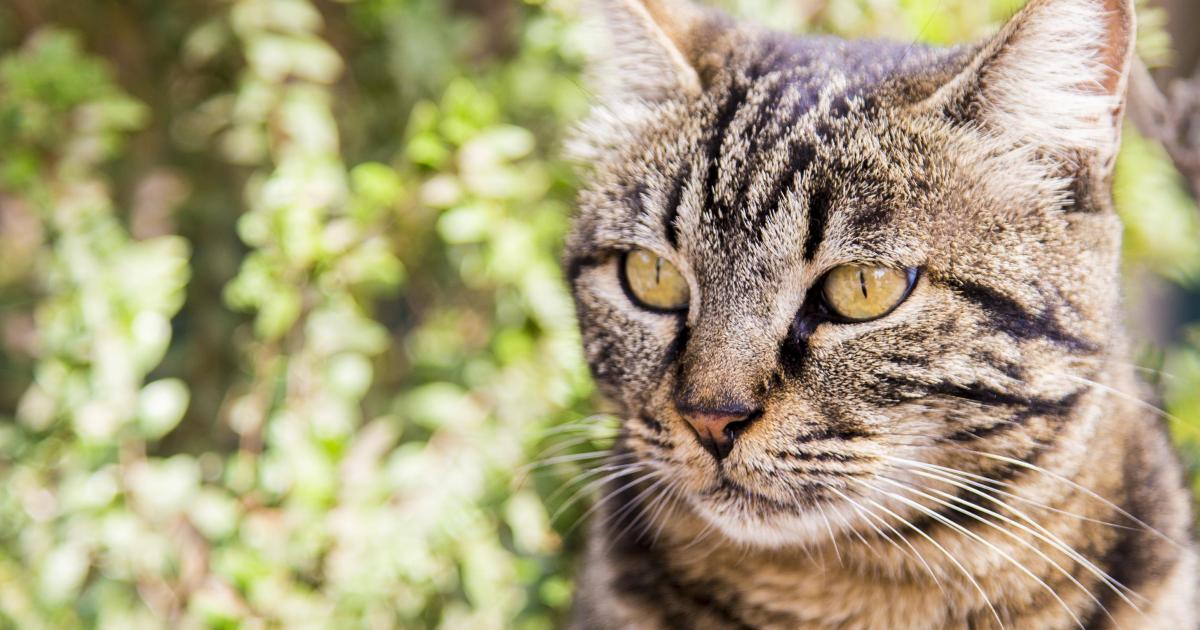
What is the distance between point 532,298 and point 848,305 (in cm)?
84

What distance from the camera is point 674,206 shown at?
1.14 metres

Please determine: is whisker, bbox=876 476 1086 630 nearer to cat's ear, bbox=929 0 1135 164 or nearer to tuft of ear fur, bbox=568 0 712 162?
cat's ear, bbox=929 0 1135 164

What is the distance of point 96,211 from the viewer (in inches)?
76.9

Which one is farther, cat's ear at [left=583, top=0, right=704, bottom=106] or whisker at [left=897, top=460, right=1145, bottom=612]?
cat's ear at [left=583, top=0, right=704, bottom=106]

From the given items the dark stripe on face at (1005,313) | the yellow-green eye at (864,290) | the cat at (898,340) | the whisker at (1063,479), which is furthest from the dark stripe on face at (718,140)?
the whisker at (1063,479)

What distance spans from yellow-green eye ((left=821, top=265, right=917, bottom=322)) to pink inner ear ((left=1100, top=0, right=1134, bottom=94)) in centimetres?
29

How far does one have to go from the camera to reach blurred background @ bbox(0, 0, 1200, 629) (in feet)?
5.56

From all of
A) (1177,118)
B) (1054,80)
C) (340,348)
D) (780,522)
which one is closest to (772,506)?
(780,522)

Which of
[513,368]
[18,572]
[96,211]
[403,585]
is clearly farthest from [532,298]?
[18,572]

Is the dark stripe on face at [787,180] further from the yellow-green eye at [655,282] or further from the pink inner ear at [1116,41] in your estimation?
the pink inner ear at [1116,41]

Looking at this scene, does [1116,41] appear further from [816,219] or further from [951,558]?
[951,558]

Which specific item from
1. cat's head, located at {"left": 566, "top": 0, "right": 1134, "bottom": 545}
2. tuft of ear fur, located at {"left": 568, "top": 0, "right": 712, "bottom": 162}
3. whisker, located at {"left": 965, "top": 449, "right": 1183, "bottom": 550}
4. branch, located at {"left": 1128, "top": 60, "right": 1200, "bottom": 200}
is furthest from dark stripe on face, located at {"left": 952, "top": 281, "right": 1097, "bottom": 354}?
branch, located at {"left": 1128, "top": 60, "right": 1200, "bottom": 200}

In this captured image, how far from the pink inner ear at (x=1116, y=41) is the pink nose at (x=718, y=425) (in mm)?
500

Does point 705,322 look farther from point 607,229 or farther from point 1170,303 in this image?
point 1170,303
